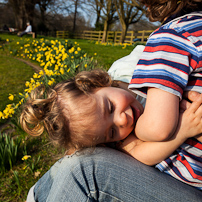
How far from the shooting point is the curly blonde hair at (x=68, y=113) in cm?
121

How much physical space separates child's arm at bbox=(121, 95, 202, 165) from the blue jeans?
80 millimetres

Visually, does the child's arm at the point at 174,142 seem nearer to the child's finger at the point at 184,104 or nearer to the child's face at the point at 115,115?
the child's finger at the point at 184,104

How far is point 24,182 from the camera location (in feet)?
5.78

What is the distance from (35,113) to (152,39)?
→ 0.93m

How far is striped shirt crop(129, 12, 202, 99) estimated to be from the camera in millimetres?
774

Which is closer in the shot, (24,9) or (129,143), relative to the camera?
(129,143)

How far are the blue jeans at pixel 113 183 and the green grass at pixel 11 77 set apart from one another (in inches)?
98.3

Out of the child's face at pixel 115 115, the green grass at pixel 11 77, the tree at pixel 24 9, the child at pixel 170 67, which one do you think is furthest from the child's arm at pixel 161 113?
the tree at pixel 24 9

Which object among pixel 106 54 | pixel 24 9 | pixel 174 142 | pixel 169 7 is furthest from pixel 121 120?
pixel 24 9

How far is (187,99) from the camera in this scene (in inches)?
35.7

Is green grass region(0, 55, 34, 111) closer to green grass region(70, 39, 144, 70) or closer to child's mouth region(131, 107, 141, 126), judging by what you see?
green grass region(70, 39, 144, 70)

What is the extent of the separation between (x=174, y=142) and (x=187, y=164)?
6.2 inches

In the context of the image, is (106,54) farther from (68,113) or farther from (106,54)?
(68,113)

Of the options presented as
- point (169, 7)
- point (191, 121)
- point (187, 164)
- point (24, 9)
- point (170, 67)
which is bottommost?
point (187, 164)
